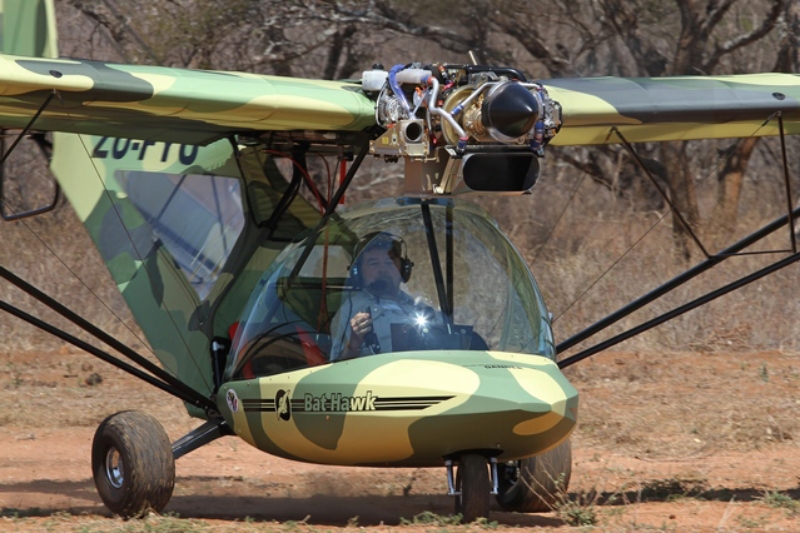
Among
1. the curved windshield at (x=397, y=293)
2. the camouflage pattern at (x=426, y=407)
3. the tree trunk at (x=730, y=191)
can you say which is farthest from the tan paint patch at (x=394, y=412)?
the tree trunk at (x=730, y=191)

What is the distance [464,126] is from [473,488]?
1833mm

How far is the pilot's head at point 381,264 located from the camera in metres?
6.59

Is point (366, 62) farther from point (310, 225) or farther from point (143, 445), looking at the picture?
point (143, 445)

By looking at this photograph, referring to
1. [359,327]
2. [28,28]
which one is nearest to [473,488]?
[359,327]

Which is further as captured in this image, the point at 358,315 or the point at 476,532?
the point at 358,315

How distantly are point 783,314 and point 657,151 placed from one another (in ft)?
13.4

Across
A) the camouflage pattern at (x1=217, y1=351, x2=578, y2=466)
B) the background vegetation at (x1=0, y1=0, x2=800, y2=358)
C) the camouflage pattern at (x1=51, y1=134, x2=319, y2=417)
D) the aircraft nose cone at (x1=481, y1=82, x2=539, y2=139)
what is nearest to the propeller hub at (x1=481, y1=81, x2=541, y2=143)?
the aircraft nose cone at (x1=481, y1=82, x2=539, y2=139)

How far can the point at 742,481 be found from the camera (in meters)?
8.82

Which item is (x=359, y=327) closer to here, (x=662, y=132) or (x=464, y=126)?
(x=464, y=126)

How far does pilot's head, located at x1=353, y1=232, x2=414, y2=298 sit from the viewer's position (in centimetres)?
659

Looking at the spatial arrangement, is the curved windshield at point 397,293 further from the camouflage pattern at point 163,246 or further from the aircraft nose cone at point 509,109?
the camouflage pattern at point 163,246

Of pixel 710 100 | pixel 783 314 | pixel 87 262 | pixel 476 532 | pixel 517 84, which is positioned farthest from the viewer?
pixel 87 262

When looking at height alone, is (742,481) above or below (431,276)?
below

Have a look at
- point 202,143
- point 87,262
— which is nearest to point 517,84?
point 202,143
